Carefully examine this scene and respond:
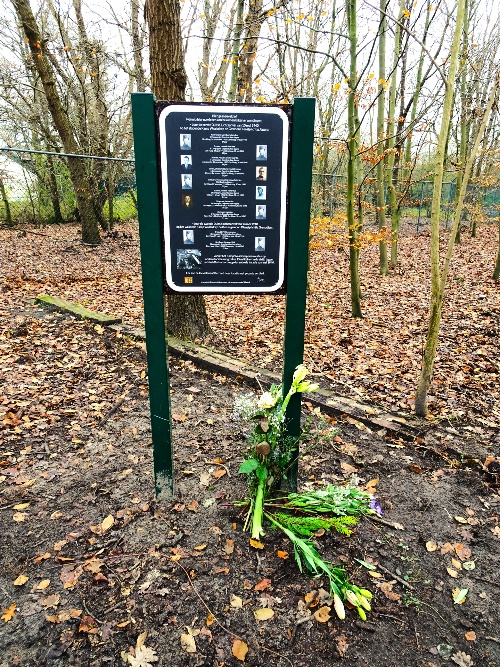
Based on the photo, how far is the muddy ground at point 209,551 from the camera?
6.17 ft

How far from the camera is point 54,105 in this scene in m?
10.7

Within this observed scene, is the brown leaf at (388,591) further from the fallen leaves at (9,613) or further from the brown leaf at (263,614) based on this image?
the fallen leaves at (9,613)

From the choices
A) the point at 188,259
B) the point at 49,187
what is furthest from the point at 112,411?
the point at 49,187

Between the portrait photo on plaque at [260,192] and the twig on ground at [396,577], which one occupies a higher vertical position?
the portrait photo on plaque at [260,192]

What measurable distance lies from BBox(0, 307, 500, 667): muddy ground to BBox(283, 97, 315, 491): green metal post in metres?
0.56

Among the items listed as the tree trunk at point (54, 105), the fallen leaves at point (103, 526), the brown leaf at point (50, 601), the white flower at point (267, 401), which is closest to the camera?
the brown leaf at point (50, 601)

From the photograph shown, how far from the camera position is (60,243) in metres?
13.1

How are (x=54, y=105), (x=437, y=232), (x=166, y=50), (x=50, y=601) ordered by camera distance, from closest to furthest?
(x=50, y=601) < (x=437, y=232) < (x=166, y=50) < (x=54, y=105)

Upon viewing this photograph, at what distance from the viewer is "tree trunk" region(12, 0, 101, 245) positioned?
10008 mm

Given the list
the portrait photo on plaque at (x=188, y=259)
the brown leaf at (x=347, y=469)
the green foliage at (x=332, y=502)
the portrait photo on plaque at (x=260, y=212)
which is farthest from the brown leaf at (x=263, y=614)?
the portrait photo on plaque at (x=260, y=212)

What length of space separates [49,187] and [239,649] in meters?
18.1

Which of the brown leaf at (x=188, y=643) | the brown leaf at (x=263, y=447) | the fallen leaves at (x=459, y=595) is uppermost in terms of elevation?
the brown leaf at (x=263, y=447)

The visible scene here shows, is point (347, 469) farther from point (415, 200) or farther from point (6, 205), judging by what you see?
point (6, 205)

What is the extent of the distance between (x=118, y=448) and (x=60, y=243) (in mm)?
11616
